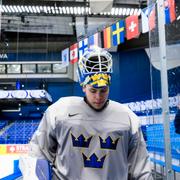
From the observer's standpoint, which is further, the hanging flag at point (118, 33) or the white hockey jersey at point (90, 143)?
the hanging flag at point (118, 33)

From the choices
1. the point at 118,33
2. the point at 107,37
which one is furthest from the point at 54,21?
the point at 118,33

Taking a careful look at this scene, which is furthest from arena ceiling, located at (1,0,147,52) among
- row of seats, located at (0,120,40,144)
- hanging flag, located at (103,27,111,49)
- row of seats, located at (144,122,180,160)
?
row of seats, located at (144,122,180,160)

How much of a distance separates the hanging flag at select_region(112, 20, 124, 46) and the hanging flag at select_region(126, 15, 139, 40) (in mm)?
196

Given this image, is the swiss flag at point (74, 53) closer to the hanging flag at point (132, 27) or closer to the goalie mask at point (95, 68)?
the hanging flag at point (132, 27)

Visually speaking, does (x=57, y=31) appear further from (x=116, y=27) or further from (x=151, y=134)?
(x=151, y=134)

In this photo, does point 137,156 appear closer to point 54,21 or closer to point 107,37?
point 107,37

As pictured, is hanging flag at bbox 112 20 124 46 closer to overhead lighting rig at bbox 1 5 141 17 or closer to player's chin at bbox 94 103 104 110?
overhead lighting rig at bbox 1 5 141 17

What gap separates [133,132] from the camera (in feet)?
4.06

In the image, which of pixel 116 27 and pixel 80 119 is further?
pixel 116 27

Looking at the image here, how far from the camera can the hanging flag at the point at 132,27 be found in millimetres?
7378

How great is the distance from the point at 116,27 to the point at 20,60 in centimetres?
966

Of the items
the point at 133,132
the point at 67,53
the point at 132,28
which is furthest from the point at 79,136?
the point at 67,53

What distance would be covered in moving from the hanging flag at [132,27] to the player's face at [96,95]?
6.31 meters

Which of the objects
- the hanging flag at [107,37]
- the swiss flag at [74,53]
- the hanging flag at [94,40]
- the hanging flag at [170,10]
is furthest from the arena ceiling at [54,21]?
the hanging flag at [170,10]
